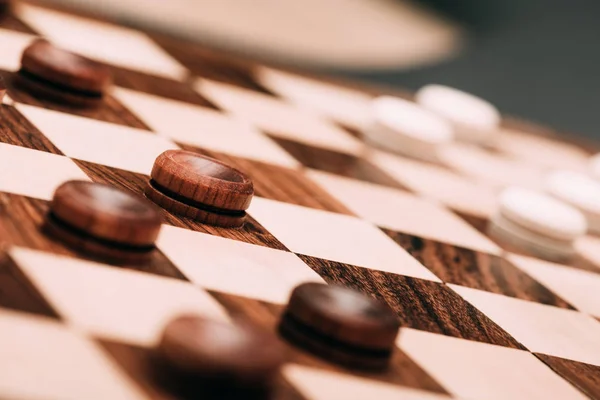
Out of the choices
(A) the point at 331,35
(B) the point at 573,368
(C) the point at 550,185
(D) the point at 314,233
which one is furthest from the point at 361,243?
(A) the point at 331,35

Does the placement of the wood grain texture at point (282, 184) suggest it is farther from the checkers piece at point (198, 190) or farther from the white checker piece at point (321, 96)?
the white checker piece at point (321, 96)

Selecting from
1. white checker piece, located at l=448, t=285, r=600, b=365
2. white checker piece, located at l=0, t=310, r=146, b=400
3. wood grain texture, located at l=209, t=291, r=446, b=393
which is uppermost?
white checker piece, located at l=448, t=285, r=600, b=365

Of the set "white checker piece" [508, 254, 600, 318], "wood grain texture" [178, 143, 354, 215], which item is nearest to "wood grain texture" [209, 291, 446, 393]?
"wood grain texture" [178, 143, 354, 215]

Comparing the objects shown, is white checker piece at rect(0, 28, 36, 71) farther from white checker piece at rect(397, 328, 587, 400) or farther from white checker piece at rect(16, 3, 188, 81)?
white checker piece at rect(397, 328, 587, 400)

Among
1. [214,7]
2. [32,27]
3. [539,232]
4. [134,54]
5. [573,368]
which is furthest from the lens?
[214,7]

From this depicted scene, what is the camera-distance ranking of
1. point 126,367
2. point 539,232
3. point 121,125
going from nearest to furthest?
point 126,367 → point 121,125 → point 539,232

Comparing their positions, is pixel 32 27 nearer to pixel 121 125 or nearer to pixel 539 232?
pixel 121 125
